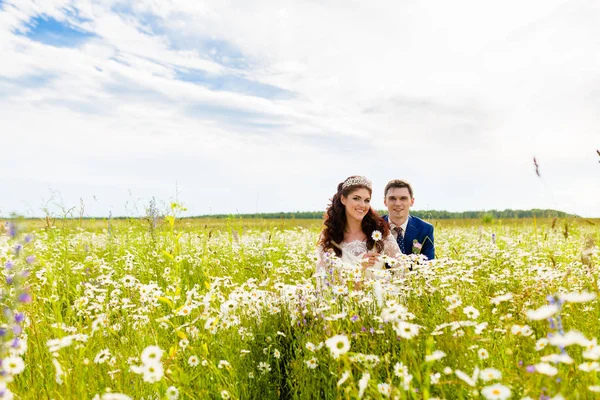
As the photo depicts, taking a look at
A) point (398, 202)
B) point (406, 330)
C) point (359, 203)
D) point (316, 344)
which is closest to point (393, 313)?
point (406, 330)

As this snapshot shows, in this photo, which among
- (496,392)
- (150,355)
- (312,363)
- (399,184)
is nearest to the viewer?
(496,392)

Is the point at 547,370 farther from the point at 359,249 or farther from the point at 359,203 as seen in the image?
the point at 359,249

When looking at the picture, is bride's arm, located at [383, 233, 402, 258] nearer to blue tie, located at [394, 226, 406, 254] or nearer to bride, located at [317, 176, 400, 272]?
bride, located at [317, 176, 400, 272]

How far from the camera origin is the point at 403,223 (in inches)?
273

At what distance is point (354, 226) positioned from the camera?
6.36m

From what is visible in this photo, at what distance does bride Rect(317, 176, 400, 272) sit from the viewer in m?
6.05

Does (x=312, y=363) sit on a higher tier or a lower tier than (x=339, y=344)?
lower

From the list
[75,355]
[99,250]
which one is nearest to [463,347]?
[75,355]

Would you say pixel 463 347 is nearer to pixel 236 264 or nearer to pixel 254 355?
pixel 254 355

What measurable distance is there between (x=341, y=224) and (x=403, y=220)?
1097 mm

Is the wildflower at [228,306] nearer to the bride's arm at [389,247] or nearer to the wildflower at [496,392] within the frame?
the wildflower at [496,392]

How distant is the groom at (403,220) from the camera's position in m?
6.81

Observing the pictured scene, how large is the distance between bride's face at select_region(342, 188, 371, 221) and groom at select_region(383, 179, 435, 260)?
2.78ft

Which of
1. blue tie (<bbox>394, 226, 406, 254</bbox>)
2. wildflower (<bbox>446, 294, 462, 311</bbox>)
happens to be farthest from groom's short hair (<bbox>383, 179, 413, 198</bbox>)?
wildflower (<bbox>446, 294, 462, 311</bbox>)
